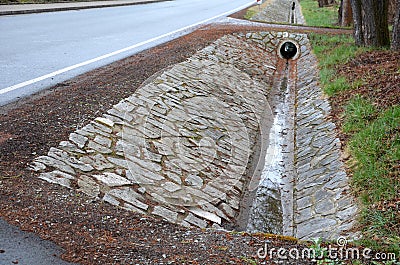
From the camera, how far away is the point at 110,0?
2966 cm

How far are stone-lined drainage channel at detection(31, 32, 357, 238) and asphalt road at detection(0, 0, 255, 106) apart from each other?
169 cm

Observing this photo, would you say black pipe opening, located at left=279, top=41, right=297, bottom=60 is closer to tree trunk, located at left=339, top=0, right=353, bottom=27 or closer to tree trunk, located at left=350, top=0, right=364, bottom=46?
tree trunk, located at left=350, top=0, right=364, bottom=46

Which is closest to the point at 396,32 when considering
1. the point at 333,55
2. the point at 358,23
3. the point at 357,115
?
the point at 333,55

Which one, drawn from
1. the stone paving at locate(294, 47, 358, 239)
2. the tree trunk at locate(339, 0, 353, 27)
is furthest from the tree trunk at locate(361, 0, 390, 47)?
the tree trunk at locate(339, 0, 353, 27)

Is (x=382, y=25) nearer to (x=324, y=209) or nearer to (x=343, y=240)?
Answer: (x=324, y=209)

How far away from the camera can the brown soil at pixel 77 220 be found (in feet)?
12.8

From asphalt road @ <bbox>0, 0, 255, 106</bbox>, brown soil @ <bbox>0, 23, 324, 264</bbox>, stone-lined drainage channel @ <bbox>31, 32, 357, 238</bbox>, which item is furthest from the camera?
asphalt road @ <bbox>0, 0, 255, 106</bbox>

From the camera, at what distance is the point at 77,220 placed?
4.34 m

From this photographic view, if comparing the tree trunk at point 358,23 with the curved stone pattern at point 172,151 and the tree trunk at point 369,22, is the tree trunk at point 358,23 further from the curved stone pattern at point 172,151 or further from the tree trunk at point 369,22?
the curved stone pattern at point 172,151

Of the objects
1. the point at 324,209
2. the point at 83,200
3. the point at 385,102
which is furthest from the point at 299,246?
the point at 385,102

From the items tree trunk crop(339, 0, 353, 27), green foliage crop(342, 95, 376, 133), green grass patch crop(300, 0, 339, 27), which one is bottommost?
green grass patch crop(300, 0, 339, 27)

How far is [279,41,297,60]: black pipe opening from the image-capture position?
564 inches

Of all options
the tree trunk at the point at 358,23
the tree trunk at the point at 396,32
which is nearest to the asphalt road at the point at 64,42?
the tree trunk at the point at 358,23

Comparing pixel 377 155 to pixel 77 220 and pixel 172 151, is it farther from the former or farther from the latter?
pixel 77 220
